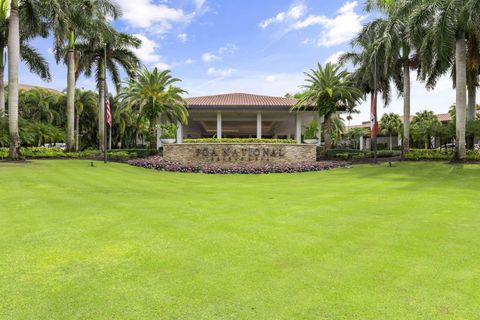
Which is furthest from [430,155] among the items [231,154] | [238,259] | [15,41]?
[15,41]

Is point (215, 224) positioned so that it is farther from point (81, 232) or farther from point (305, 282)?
point (305, 282)

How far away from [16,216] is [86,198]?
277cm

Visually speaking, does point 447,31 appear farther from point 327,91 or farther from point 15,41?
point 15,41

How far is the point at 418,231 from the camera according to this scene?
7.62m

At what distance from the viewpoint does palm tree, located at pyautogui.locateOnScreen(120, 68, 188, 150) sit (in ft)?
104

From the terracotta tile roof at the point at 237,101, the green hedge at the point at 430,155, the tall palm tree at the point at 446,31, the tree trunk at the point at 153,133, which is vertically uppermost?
the tall palm tree at the point at 446,31

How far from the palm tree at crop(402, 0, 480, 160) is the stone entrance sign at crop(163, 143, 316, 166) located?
1100 cm

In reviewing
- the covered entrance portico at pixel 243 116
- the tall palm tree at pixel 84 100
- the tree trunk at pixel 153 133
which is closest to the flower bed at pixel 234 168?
the tree trunk at pixel 153 133

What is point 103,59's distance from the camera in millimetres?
35938

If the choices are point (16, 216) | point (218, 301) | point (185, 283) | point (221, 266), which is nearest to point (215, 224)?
point (221, 266)

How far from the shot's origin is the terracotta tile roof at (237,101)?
115 feet

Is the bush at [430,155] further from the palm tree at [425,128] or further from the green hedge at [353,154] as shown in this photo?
the palm tree at [425,128]

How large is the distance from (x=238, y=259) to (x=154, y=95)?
1099 inches

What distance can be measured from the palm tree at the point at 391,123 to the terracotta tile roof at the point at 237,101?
32.3 metres
